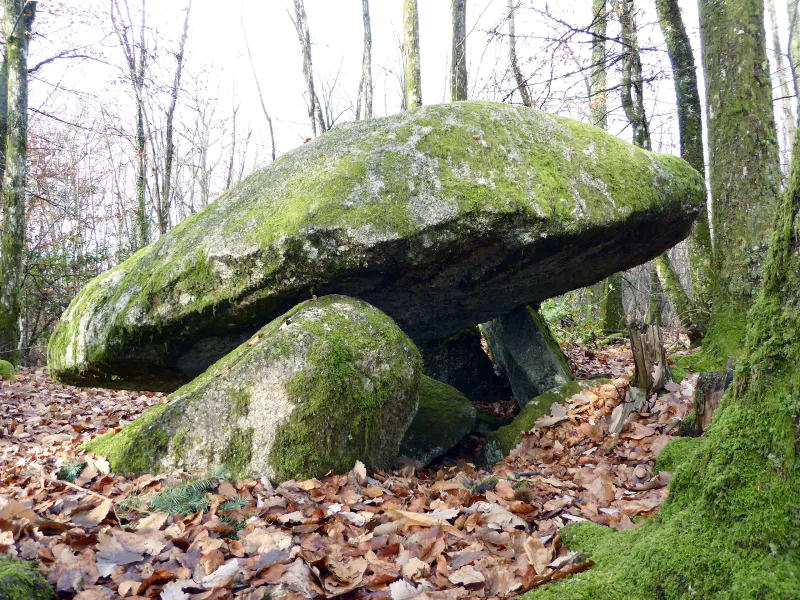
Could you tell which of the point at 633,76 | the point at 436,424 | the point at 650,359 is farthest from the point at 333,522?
the point at 633,76

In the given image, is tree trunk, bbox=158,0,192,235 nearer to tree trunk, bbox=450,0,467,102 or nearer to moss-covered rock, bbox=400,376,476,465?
tree trunk, bbox=450,0,467,102

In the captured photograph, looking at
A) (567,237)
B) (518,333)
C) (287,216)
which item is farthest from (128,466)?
(518,333)

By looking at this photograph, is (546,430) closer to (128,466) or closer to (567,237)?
(567,237)

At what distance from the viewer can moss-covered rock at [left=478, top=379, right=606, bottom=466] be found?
498cm

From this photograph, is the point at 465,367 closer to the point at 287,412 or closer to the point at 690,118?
the point at 287,412

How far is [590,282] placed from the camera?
616 centimetres

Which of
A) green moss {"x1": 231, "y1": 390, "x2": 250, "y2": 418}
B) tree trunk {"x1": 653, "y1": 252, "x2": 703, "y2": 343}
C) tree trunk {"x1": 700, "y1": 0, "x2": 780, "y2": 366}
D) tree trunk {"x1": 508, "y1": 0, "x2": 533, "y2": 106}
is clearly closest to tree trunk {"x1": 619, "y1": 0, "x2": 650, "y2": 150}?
tree trunk {"x1": 508, "y1": 0, "x2": 533, "y2": 106}

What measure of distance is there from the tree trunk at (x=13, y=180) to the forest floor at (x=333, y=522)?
593cm

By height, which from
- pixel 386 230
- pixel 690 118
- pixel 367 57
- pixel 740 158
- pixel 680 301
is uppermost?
pixel 367 57

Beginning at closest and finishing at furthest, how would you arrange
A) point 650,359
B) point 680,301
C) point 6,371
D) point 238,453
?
point 238,453 < point 650,359 < point 680,301 < point 6,371

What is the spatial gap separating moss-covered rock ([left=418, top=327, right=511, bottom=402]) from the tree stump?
2.80 m

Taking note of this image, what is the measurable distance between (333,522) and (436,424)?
2.57 meters

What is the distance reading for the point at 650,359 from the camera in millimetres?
4609

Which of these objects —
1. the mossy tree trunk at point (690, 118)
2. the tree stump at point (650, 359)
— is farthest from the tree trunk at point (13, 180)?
the mossy tree trunk at point (690, 118)
